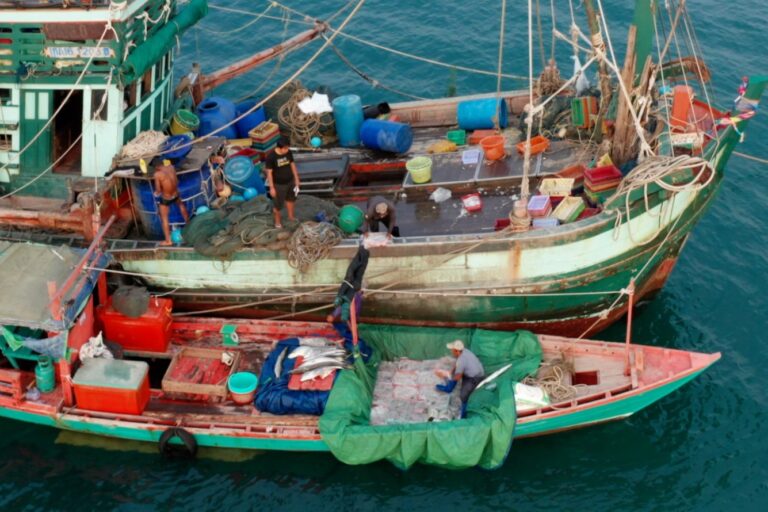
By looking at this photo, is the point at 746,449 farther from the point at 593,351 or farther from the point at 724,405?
the point at 593,351

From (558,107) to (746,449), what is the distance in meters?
7.72

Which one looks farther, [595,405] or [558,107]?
[558,107]

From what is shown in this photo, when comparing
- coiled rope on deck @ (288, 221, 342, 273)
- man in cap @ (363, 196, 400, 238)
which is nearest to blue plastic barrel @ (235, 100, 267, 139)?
coiled rope on deck @ (288, 221, 342, 273)

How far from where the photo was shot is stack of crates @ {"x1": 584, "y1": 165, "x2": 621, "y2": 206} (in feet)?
53.1

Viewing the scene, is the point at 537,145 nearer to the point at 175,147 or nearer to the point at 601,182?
the point at 601,182

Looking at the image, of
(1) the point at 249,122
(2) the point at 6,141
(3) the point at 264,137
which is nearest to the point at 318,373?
(3) the point at 264,137

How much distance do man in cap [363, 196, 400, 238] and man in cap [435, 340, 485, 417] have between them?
2.39 m

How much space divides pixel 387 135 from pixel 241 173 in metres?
3.38

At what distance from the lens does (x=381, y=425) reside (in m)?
14.6

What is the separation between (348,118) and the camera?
1969 cm

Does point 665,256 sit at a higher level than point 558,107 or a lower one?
lower

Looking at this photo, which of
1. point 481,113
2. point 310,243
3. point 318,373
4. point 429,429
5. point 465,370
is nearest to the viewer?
point 429,429

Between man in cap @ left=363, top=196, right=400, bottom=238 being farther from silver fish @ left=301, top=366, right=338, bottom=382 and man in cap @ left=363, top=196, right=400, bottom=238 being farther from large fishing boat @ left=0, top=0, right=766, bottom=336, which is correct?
silver fish @ left=301, top=366, right=338, bottom=382

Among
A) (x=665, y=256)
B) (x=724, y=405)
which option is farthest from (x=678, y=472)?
(x=665, y=256)
